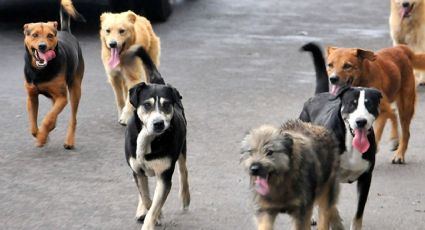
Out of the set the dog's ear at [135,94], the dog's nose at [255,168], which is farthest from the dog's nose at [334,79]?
the dog's nose at [255,168]

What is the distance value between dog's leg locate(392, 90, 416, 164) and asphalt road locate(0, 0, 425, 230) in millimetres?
109

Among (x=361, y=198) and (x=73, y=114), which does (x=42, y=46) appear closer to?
(x=73, y=114)

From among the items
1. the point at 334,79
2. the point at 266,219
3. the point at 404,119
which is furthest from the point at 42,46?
the point at 266,219

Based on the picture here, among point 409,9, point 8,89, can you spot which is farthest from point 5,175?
point 409,9

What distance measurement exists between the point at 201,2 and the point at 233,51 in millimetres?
5732

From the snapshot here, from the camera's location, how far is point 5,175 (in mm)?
7805

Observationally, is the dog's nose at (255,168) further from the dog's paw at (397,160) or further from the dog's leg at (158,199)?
the dog's paw at (397,160)

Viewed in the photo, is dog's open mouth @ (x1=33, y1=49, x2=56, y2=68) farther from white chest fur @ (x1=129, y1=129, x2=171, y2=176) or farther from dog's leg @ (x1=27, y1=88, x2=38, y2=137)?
white chest fur @ (x1=129, y1=129, x2=171, y2=176)

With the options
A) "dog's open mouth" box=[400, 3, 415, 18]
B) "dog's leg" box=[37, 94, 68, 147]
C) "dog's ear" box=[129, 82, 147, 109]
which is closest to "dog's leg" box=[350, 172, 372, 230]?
"dog's ear" box=[129, 82, 147, 109]

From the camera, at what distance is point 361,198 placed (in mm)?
6195

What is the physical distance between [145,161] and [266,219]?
1118 millimetres

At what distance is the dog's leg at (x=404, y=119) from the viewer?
834 cm

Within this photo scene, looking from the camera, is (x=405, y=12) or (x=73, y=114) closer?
(x=73, y=114)

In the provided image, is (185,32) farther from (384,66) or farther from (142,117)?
(142,117)
